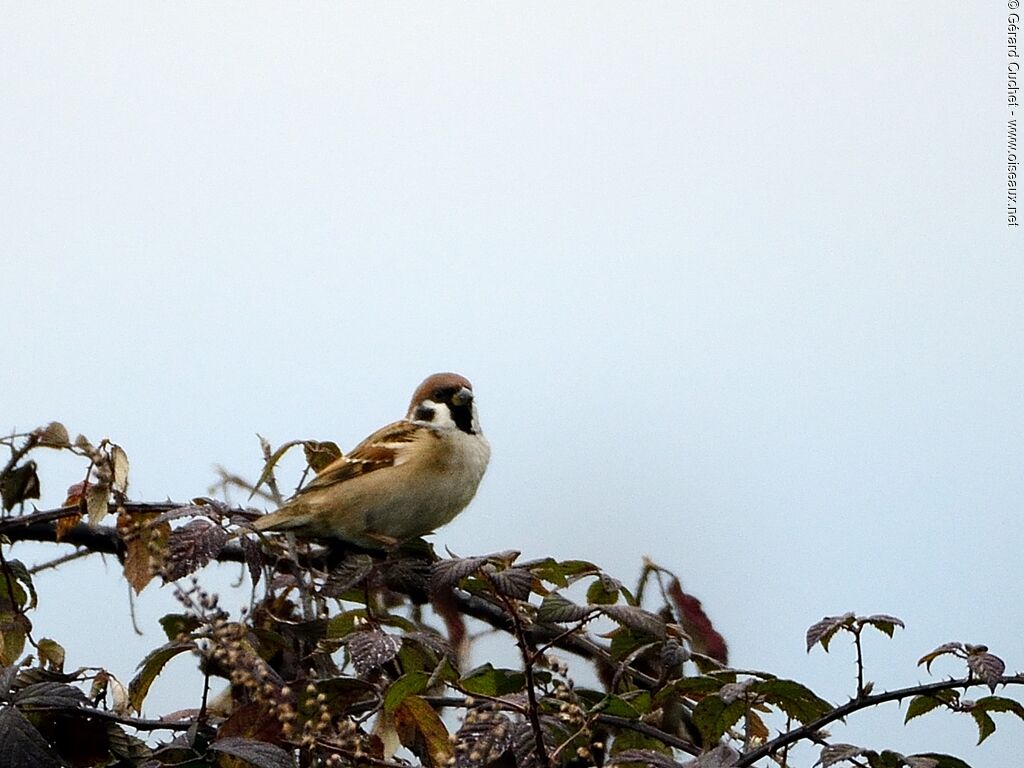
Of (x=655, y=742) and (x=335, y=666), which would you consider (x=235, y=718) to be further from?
(x=655, y=742)

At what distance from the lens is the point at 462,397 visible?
3029 millimetres

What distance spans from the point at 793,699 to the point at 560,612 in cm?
24

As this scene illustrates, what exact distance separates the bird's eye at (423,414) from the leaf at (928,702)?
5.78 ft

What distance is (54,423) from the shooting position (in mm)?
1609

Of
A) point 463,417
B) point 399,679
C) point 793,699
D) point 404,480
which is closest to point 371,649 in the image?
point 399,679


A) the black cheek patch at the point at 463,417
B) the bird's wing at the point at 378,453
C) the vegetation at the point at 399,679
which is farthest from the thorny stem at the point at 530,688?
the black cheek patch at the point at 463,417

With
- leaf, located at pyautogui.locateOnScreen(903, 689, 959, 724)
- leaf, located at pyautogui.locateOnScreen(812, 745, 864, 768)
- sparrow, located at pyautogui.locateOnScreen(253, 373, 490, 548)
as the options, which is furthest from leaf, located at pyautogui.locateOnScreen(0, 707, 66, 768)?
sparrow, located at pyautogui.locateOnScreen(253, 373, 490, 548)

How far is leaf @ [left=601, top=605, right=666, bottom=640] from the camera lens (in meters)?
1.33

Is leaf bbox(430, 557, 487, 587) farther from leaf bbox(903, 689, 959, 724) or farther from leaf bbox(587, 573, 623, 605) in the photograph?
leaf bbox(903, 689, 959, 724)

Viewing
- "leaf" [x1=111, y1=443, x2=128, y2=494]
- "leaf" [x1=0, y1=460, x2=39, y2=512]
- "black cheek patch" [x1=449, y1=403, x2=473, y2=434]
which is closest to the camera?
"leaf" [x1=111, y1=443, x2=128, y2=494]

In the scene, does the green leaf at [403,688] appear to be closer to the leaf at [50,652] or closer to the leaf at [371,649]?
the leaf at [371,649]

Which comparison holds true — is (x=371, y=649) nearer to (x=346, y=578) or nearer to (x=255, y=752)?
(x=255, y=752)

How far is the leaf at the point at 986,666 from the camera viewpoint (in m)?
1.25

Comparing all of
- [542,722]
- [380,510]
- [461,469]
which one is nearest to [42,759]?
[542,722]
